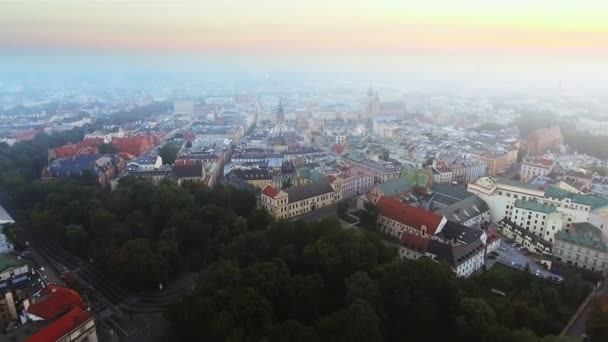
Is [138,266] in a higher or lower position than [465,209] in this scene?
higher

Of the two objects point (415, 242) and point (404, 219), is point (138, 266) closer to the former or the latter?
point (415, 242)

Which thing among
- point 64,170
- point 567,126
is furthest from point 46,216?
point 567,126

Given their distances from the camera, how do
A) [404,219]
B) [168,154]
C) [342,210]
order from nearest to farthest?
1. [404,219]
2. [342,210]
3. [168,154]

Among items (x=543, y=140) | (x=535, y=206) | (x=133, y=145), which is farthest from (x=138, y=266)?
(x=543, y=140)

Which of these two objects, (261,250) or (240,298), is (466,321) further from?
(261,250)

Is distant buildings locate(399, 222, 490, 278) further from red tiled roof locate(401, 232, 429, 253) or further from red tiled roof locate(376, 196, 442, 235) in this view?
red tiled roof locate(376, 196, 442, 235)

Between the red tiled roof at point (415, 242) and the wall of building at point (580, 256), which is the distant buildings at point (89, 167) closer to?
the red tiled roof at point (415, 242)

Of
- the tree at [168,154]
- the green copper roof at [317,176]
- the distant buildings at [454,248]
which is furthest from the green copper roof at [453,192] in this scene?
the tree at [168,154]
